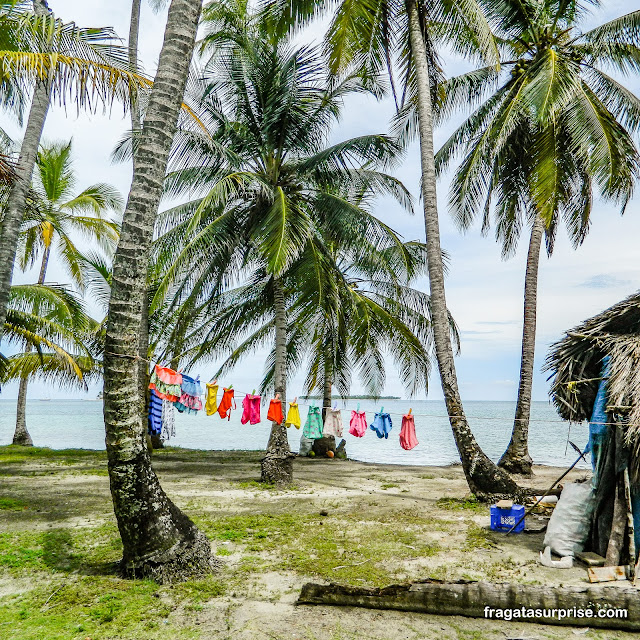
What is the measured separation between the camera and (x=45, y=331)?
598 inches

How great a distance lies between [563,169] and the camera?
12.9 meters

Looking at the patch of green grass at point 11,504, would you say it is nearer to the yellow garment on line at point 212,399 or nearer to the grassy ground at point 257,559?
the grassy ground at point 257,559

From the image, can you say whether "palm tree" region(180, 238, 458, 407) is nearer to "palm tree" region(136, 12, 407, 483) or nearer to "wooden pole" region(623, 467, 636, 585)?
"palm tree" region(136, 12, 407, 483)

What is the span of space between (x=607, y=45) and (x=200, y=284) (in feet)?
38.0

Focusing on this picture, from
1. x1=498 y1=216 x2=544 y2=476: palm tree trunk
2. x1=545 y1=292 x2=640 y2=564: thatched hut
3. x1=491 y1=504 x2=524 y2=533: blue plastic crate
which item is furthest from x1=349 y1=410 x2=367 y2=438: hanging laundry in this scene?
x1=545 y1=292 x2=640 y2=564: thatched hut

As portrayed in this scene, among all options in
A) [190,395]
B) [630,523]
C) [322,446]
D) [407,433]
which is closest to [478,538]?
[630,523]

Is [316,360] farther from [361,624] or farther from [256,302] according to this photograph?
[361,624]

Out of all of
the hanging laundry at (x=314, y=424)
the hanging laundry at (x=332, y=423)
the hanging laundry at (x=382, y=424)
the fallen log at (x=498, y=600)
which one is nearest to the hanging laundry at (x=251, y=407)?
the hanging laundry at (x=314, y=424)

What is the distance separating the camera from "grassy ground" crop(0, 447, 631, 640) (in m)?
4.49

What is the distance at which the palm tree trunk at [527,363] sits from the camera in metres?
13.2

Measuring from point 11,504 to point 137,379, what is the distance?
545cm

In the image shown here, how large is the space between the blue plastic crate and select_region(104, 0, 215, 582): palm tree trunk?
4.28m

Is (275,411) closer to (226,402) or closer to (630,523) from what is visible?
(226,402)

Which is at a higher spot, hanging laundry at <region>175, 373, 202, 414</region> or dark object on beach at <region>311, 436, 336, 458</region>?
hanging laundry at <region>175, 373, 202, 414</region>
